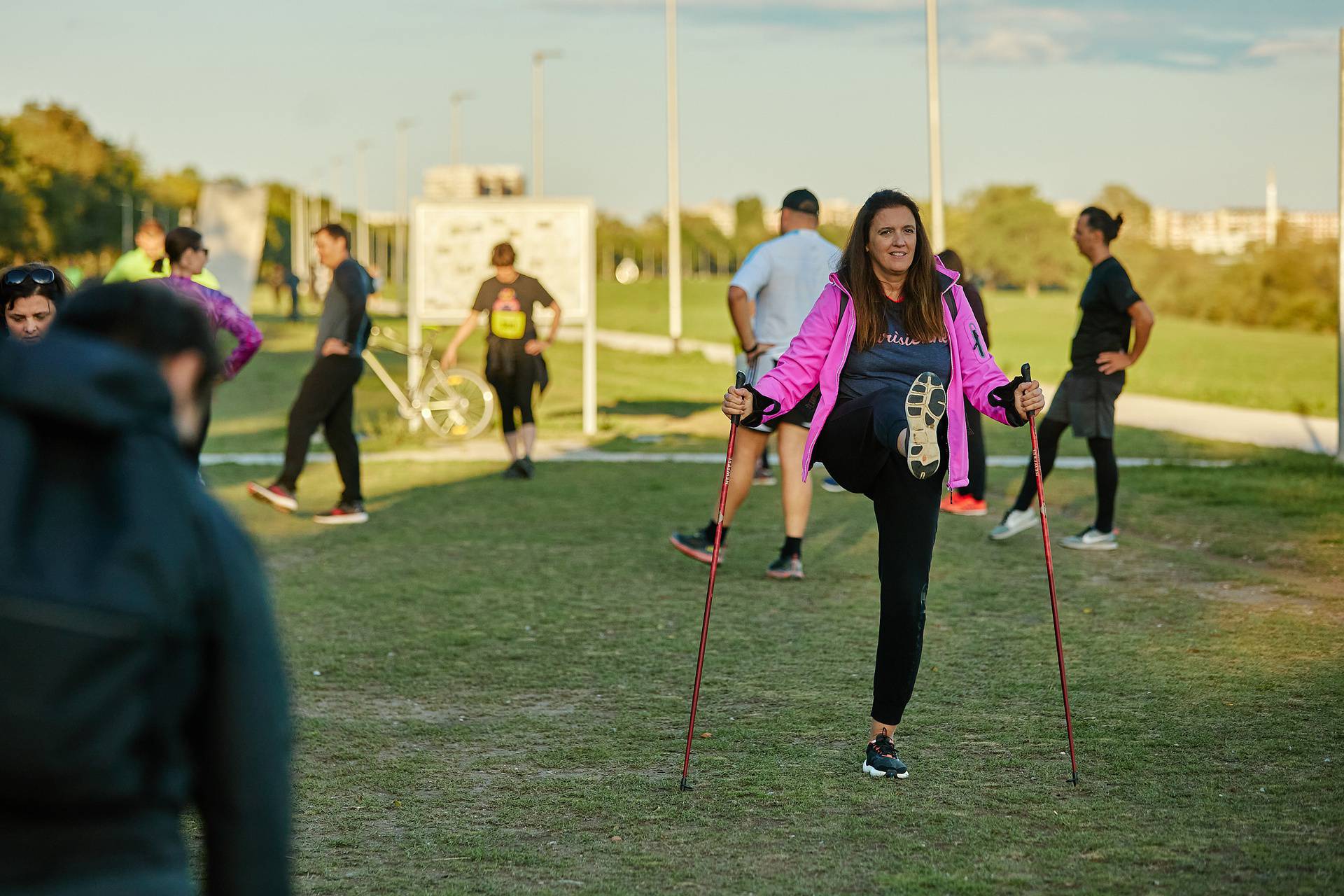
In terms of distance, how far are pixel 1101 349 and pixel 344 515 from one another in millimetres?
5284

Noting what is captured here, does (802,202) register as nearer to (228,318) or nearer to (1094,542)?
(1094,542)

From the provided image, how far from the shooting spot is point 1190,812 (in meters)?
4.73

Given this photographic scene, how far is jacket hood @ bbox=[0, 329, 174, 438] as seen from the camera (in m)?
1.66

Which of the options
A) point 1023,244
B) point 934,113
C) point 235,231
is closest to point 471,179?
point 1023,244

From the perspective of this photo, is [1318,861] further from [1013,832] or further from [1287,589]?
[1287,589]

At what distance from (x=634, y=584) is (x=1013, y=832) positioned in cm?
445

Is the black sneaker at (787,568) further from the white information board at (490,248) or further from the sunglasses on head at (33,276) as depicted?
the white information board at (490,248)

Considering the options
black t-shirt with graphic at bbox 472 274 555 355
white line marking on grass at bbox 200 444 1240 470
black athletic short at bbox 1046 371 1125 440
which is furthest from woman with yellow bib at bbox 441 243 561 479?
black athletic short at bbox 1046 371 1125 440

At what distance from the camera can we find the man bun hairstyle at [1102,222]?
9438 mm

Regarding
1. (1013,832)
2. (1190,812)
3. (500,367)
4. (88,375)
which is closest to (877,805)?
(1013,832)

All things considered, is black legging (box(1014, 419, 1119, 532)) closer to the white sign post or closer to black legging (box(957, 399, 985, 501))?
black legging (box(957, 399, 985, 501))

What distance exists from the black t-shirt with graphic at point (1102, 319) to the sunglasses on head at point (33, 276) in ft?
19.9

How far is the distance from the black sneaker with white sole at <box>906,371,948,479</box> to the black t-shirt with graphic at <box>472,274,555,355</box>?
30.3ft

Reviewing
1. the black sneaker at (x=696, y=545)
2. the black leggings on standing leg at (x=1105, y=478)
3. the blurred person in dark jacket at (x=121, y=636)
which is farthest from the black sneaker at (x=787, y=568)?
the blurred person in dark jacket at (x=121, y=636)
